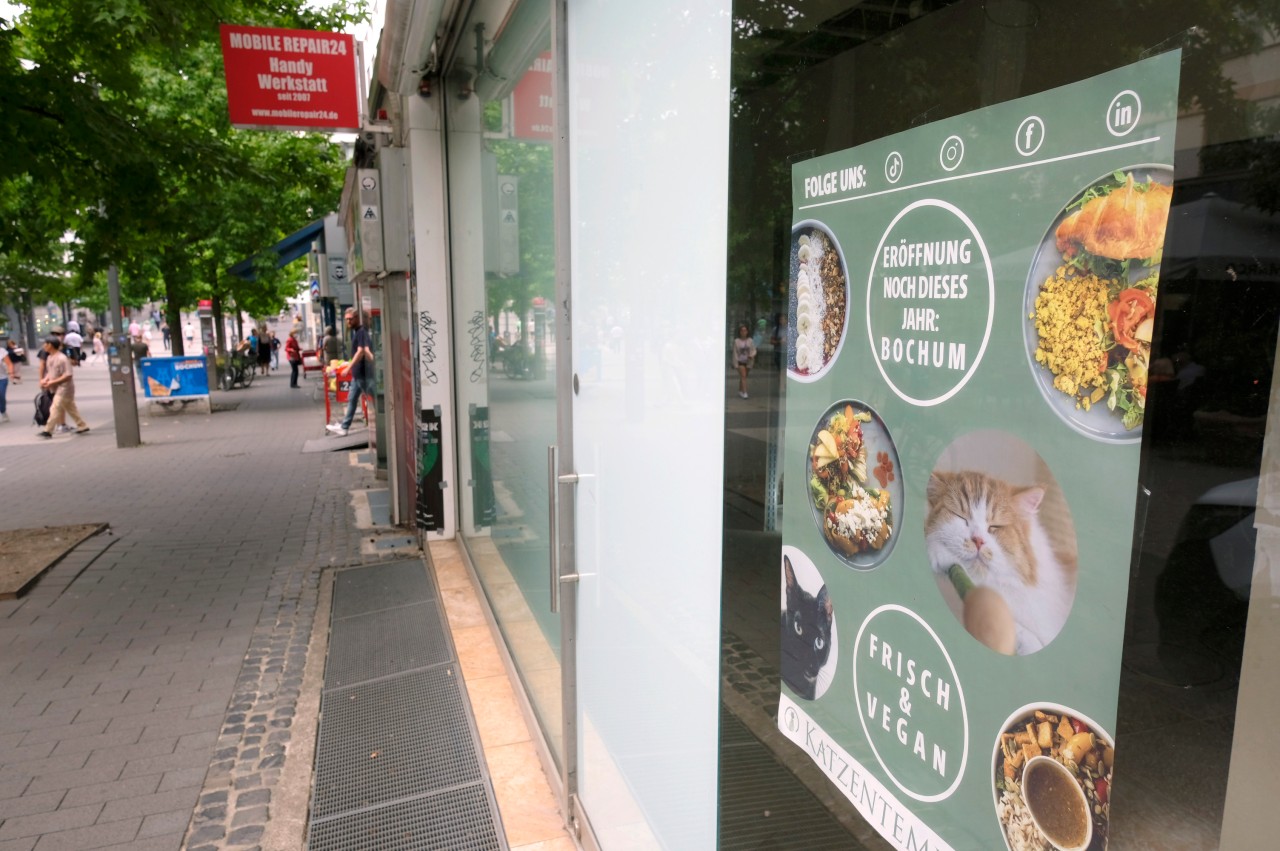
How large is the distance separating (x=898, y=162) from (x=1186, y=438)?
21.1 inches

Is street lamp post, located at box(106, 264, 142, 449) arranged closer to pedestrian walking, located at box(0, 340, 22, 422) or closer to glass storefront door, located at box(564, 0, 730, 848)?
pedestrian walking, located at box(0, 340, 22, 422)

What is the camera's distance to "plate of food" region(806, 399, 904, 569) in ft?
3.79

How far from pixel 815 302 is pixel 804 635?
56cm

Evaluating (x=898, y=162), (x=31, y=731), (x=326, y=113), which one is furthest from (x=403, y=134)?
(x=898, y=162)

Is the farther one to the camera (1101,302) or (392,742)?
(392,742)

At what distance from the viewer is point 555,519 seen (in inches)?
123

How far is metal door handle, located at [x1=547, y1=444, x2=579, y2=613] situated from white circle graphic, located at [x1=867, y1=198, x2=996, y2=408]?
6.20 feet

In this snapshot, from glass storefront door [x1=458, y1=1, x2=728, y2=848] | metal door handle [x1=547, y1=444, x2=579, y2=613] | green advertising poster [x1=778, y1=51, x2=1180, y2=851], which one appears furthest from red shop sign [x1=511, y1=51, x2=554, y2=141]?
green advertising poster [x1=778, y1=51, x2=1180, y2=851]

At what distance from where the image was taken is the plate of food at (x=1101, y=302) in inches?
30.0

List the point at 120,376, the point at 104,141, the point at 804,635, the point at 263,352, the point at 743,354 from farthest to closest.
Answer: the point at 263,352 → the point at 120,376 → the point at 104,141 → the point at 743,354 → the point at 804,635

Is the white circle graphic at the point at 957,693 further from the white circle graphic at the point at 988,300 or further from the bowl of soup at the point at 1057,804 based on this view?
the white circle graphic at the point at 988,300

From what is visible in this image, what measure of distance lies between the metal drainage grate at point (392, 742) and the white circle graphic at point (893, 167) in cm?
326

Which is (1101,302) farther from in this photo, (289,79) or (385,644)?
→ (289,79)

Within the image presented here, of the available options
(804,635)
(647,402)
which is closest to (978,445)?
(804,635)
